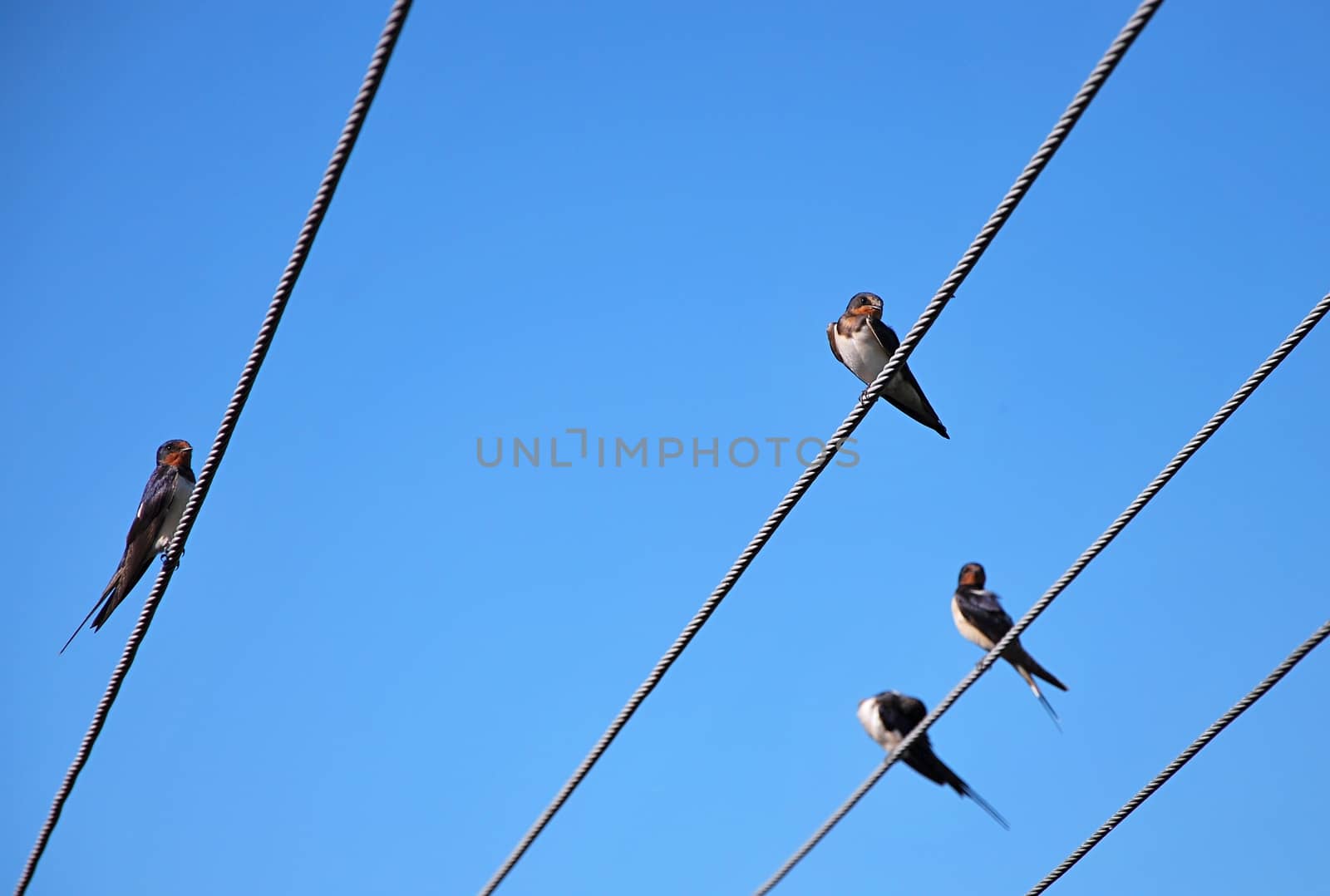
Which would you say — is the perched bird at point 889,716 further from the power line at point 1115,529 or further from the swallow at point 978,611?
the power line at point 1115,529

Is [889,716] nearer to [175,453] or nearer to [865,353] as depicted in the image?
[865,353]

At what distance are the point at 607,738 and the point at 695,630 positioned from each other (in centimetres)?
48

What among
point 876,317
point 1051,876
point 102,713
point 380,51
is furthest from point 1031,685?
point 380,51

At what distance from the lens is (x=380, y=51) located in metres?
2.32

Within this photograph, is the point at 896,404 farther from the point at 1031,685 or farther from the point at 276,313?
the point at 276,313

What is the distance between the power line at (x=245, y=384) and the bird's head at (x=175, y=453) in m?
3.07

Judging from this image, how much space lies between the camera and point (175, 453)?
687 cm

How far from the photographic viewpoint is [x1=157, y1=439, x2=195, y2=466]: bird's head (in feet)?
22.3

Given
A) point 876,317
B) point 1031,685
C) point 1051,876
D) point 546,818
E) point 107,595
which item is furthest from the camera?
point 876,317

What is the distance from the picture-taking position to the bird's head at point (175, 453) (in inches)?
267

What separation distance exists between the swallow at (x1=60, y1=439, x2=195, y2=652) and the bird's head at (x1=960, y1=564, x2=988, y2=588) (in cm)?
612

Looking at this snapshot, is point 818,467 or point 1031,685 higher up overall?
point 818,467

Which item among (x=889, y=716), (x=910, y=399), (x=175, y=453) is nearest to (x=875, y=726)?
(x=889, y=716)

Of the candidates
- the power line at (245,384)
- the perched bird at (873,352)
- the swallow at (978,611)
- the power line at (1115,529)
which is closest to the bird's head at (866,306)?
the perched bird at (873,352)
